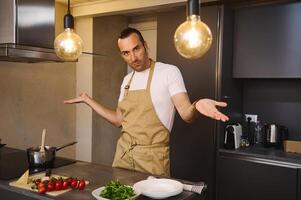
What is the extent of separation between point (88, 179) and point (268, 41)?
204 centimetres

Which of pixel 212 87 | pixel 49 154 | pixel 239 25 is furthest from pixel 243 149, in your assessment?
pixel 49 154

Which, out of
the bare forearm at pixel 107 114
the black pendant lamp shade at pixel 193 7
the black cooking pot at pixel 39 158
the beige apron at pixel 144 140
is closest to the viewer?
the black pendant lamp shade at pixel 193 7

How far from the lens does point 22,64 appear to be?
2953 mm

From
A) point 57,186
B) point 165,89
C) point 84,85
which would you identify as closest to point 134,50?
point 165,89

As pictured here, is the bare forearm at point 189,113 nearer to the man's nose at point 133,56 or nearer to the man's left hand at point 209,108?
the man's left hand at point 209,108

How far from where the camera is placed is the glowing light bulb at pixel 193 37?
1.23 m

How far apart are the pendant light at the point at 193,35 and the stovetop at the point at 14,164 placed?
109cm

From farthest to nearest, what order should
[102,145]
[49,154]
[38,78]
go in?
1. [102,145]
2. [38,78]
3. [49,154]

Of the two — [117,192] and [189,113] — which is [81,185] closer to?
[117,192]

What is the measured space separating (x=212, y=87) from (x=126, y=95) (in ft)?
3.48

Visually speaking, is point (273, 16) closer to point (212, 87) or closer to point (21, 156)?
point (212, 87)

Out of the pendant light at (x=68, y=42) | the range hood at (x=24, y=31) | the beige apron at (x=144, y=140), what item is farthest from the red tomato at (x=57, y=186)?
the range hood at (x=24, y=31)

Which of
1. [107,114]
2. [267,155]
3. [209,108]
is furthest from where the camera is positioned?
[267,155]

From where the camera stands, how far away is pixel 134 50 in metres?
1.94
